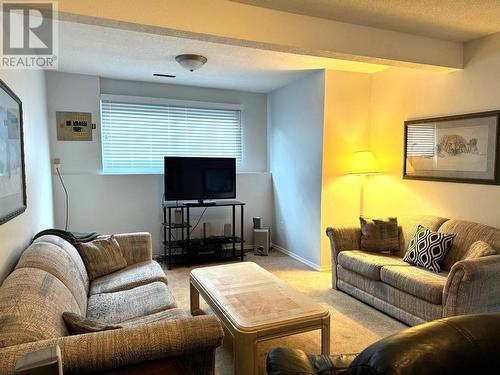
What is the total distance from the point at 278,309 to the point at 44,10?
224 cm

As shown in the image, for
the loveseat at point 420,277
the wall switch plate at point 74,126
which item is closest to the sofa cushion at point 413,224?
the loveseat at point 420,277

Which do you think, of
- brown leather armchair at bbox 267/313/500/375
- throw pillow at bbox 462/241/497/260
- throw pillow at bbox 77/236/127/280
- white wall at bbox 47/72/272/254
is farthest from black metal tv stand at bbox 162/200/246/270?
brown leather armchair at bbox 267/313/500/375

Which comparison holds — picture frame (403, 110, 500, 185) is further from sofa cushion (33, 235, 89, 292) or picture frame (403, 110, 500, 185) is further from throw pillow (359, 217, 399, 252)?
sofa cushion (33, 235, 89, 292)

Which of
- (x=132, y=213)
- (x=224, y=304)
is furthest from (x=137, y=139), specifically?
(x=224, y=304)

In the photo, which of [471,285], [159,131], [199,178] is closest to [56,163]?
[159,131]

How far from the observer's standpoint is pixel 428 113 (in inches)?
135

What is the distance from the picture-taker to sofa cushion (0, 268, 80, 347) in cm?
124

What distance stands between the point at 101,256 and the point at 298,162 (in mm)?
2756

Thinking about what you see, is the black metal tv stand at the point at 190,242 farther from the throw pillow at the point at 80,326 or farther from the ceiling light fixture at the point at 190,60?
the throw pillow at the point at 80,326

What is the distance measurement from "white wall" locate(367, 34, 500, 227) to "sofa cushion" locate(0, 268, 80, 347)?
11.0 ft

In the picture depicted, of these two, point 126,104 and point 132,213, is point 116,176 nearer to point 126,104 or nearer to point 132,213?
point 132,213

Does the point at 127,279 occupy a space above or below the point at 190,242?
above

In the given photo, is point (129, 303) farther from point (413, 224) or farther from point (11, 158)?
point (413, 224)

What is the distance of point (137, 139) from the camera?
449cm
